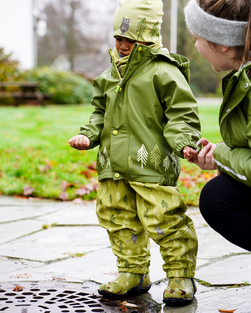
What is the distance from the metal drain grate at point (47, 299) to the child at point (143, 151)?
112mm

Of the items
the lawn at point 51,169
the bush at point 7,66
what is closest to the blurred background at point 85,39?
the bush at point 7,66

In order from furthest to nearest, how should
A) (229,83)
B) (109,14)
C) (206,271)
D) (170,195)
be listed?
(109,14), (206,271), (170,195), (229,83)

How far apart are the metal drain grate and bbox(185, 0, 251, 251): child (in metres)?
0.71

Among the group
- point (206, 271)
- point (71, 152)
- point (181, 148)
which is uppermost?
point (181, 148)

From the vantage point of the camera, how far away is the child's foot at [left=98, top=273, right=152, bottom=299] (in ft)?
7.03

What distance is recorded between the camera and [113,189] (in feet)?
7.31

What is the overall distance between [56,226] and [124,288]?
137cm

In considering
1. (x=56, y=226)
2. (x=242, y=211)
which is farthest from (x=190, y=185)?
(x=242, y=211)

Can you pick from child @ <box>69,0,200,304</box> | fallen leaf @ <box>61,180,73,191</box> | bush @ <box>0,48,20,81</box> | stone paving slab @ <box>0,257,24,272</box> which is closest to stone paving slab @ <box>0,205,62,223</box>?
fallen leaf @ <box>61,180,73,191</box>

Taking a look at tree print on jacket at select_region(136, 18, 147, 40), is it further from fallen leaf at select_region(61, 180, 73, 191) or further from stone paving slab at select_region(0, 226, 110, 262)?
fallen leaf at select_region(61, 180, 73, 191)

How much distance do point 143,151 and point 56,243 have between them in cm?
121

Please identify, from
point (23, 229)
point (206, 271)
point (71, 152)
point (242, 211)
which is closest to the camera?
point (242, 211)

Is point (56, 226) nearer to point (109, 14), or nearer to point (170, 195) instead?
point (170, 195)

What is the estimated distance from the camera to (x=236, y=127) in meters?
1.70
